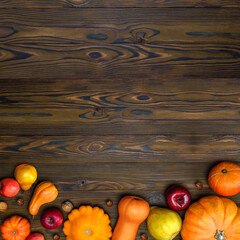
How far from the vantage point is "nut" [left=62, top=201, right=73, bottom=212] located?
4.06 ft

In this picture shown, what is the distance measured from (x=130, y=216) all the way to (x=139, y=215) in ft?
0.15

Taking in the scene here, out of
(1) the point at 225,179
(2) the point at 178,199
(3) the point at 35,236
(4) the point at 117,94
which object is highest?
(4) the point at 117,94

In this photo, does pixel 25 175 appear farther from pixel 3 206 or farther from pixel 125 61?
pixel 125 61

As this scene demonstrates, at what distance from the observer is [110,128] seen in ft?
4.05

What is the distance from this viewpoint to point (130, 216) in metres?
1.17

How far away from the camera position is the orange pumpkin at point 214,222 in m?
1.14

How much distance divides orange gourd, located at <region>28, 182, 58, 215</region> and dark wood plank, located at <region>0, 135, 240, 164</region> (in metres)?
0.13

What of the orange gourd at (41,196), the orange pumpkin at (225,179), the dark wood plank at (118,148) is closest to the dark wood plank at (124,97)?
the dark wood plank at (118,148)

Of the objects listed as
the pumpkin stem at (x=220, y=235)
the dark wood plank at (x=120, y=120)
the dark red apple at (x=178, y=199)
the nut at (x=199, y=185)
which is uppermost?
the dark wood plank at (x=120, y=120)

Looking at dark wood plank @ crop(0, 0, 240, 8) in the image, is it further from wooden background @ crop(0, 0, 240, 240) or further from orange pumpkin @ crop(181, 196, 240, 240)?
orange pumpkin @ crop(181, 196, 240, 240)

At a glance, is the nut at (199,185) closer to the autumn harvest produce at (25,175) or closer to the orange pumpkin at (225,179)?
the orange pumpkin at (225,179)

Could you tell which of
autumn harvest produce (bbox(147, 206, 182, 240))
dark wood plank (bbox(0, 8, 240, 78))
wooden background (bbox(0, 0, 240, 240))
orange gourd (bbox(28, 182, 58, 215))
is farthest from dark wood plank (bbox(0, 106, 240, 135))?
autumn harvest produce (bbox(147, 206, 182, 240))

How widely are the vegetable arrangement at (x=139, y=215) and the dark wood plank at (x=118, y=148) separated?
0.08 meters

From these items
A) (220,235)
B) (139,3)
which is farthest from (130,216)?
(139,3)
